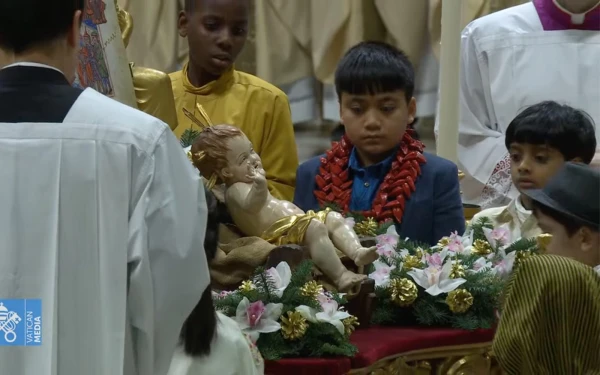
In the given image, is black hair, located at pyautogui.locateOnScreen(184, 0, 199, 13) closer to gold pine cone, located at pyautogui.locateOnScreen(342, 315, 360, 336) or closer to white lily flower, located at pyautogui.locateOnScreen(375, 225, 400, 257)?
white lily flower, located at pyautogui.locateOnScreen(375, 225, 400, 257)

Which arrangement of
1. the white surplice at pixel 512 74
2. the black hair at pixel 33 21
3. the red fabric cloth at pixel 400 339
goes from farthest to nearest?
the white surplice at pixel 512 74, the red fabric cloth at pixel 400 339, the black hair at pixel 33 21

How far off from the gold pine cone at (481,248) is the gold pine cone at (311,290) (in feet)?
1.72

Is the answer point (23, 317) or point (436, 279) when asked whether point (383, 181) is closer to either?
point (436, 279)

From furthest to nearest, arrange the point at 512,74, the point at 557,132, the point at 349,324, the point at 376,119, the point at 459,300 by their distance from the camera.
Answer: the point at 512,74 < the point at 557,132 < the point at 376,119 < the point at 459,300 < the point at 349,324

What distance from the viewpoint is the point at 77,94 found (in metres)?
2.07

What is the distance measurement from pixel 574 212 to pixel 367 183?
93 cm

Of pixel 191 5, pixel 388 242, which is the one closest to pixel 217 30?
pixel 191 5

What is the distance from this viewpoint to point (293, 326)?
7.68ft

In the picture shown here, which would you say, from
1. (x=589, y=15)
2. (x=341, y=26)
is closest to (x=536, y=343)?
(x=589, y=15)

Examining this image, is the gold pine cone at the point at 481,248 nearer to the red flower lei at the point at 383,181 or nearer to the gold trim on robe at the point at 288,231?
the red flower lei at the point at 383,181

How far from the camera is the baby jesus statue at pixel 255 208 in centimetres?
251

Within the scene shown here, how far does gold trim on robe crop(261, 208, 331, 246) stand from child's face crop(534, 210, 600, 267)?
1.79 ft

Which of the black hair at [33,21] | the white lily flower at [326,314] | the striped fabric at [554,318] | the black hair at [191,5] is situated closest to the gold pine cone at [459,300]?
the white lily flower at [326,314]

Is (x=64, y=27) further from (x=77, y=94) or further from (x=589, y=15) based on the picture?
(x=589, y=15)
